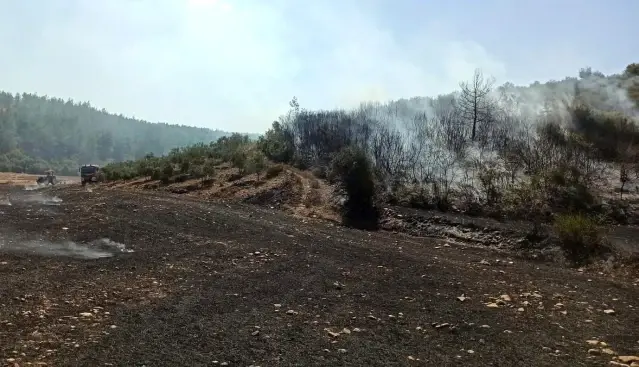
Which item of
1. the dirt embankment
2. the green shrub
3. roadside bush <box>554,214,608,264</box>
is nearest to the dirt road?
roadside bush <box>554,214,608,264</box>

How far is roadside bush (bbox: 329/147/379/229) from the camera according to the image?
48.1 feet

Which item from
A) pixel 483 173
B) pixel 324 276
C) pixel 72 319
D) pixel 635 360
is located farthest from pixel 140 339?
pixel 483 173

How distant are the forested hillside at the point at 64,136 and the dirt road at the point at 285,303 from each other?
6343 centimetres

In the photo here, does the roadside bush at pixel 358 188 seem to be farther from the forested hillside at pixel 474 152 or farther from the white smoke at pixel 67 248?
the white smoke at pixel 67 248

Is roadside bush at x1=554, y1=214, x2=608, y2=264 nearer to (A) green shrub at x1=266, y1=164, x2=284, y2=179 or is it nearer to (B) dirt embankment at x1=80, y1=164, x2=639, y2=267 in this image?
(B) dirt embankment at x1=80, y1=164, x2=639, y2=267

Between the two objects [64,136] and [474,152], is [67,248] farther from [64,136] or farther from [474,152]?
[64,136]

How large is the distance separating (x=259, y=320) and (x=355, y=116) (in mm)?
20630

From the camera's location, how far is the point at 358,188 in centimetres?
1487

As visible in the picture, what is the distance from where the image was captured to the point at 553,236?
35.8ft

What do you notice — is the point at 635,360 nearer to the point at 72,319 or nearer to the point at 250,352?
the point at 250,352

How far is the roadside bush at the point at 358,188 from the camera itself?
48.1 ft

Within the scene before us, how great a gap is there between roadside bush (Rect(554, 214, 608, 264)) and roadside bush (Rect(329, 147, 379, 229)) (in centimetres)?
524

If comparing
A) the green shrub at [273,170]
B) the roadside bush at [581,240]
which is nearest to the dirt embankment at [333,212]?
the green shrub at [273,170]

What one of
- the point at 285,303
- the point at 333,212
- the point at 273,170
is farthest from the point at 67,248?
the point at 273,170
